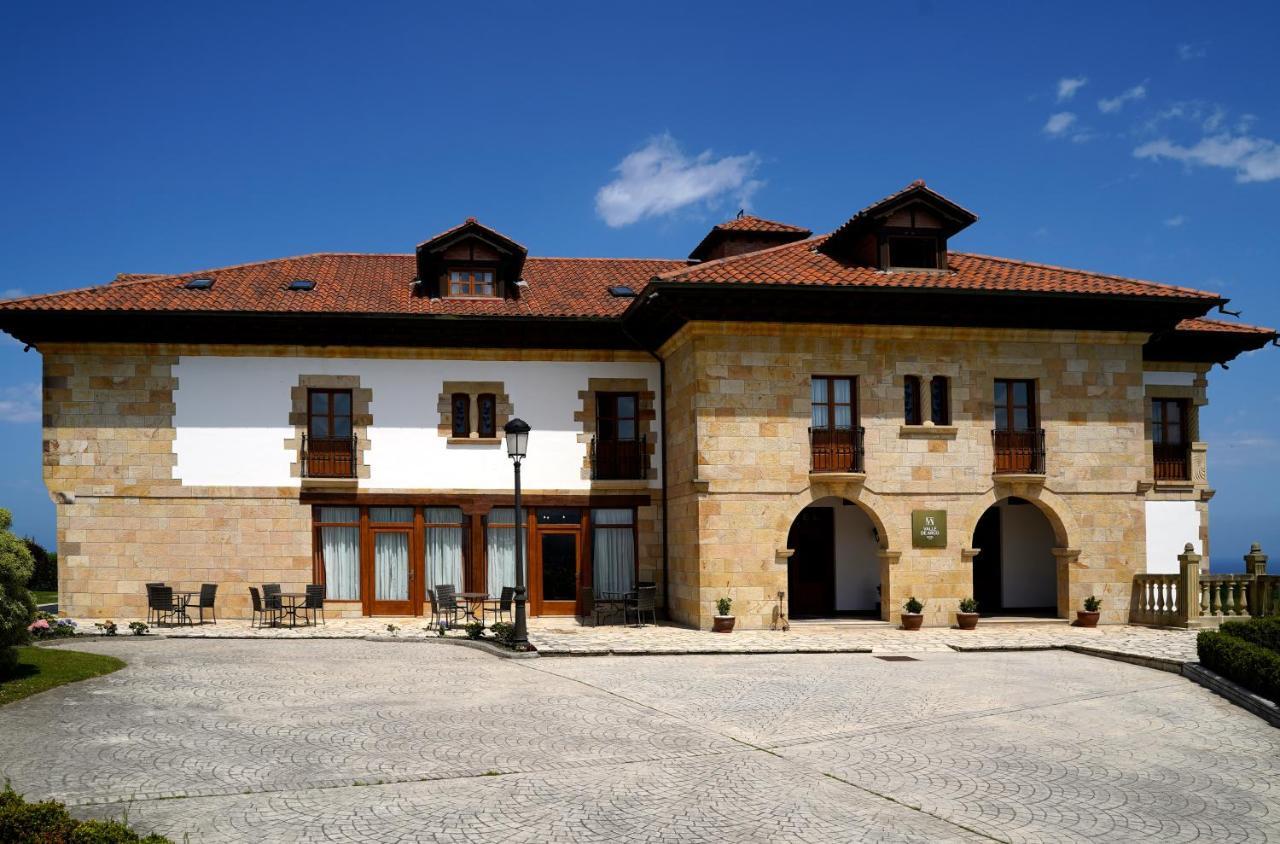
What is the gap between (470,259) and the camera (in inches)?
967

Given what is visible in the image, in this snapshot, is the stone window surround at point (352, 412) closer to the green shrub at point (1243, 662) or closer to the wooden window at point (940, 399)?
the wooden window at point (940, 399)

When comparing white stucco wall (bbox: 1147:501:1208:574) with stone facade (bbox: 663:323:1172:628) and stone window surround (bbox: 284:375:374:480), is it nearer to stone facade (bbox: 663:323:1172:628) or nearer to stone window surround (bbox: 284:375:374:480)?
stone facade (bbox: 663:323:1172:628)

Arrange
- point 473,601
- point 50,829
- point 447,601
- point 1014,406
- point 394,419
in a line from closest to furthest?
1. point 50,829
2. point 447,601
3. point 1014,406
4. point 473,601
5. point 394,419

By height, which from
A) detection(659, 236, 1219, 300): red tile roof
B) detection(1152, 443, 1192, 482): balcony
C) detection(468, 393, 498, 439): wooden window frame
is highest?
detection(659, 236, 1219, 300): red tile roof

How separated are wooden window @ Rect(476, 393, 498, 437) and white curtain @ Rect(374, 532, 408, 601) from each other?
2898mm

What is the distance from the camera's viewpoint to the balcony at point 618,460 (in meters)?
23.9

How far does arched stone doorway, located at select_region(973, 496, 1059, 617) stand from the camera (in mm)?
25344

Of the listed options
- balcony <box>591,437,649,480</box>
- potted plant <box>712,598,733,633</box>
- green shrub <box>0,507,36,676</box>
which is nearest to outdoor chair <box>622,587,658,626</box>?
potted plant <box>712,598,733,633</box>

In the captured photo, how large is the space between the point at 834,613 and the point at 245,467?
13.0 meters

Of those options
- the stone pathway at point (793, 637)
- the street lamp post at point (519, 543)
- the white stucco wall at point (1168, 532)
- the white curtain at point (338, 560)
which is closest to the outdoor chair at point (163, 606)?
the stone pathway at point (793, 637)

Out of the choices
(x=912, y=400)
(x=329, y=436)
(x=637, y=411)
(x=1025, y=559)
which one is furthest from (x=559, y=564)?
(x=1025, y=559)

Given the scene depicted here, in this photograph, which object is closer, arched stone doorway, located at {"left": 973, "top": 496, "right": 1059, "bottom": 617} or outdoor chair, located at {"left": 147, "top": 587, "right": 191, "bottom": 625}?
outdoor chair, located at {"left": 147, "top": 587, "right": 191, "bottom": 625}

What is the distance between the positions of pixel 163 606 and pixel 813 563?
1349 centimetres

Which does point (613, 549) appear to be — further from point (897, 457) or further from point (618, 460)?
point (897, 457)
